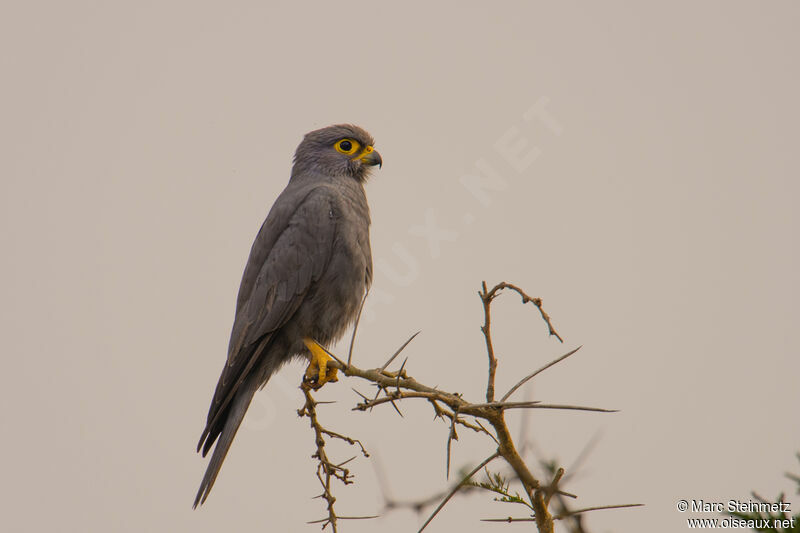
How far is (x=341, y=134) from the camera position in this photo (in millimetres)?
6285

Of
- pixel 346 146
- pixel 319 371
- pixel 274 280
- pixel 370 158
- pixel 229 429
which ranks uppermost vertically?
pixel 346 146

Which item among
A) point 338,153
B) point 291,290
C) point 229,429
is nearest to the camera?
point 229,429

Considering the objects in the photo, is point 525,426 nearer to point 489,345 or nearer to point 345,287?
point 489,345

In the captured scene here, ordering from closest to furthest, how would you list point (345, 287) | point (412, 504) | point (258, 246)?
1. point (412, 504)
2. point (345, 287)
3. point (258, 246)

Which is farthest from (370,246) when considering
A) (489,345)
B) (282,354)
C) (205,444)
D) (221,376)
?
(489,345)

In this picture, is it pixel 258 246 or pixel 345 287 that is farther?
pixel 258 246

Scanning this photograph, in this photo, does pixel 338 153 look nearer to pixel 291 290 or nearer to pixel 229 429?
pixel 291 290

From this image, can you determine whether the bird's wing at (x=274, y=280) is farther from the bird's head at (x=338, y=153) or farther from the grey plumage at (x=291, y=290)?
the bird's head at (x=338, y=153)

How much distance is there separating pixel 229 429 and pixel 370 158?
2.55 metres

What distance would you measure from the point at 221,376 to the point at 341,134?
2.39 m

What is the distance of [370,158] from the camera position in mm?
6230

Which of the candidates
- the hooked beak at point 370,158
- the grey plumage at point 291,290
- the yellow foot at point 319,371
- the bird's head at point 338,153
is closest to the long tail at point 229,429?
the grey plumage at point 291,290

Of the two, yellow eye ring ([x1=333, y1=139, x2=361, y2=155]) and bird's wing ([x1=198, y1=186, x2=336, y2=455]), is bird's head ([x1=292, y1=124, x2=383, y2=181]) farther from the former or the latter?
bird's wing ([x1=198, y1=186, x2=336, y2=455])

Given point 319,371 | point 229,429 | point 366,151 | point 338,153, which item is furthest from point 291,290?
point 366,151
